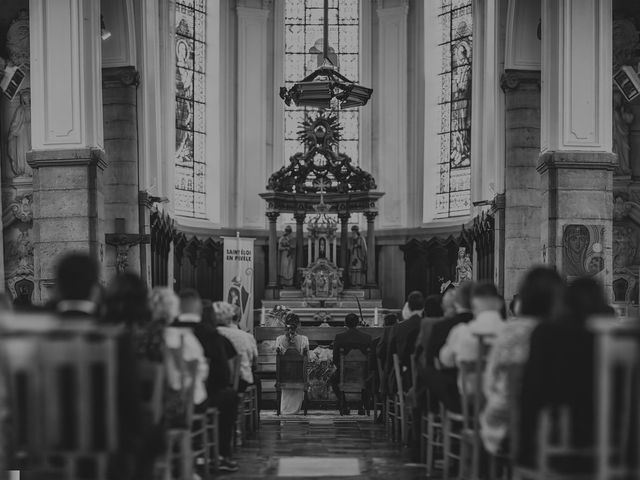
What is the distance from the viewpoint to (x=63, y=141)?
44.3 ft

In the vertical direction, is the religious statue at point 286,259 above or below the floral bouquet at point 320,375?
above

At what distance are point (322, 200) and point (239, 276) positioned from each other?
3.03 meters

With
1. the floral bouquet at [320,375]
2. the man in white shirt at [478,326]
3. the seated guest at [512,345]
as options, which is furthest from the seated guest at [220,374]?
the floral bouquet at [320,375]

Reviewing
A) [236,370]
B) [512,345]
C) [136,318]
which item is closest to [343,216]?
[236,370]

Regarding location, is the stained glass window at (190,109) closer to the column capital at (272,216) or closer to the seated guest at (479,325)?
the column capital at (272,216)

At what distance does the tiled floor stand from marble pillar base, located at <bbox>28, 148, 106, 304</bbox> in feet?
9.80

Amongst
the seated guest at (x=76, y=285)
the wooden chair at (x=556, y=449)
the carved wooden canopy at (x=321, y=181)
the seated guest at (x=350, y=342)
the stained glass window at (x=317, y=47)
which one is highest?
the stained glass window at (x=317, y=47)

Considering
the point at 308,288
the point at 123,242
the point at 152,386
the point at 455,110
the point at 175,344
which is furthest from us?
the point at 455,110

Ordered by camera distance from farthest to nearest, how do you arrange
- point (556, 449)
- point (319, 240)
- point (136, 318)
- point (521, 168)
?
point (319, 240)
point (521, 168)
point (136, 318)
point (556, 449)

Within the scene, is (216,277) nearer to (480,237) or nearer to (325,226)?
(325,226)

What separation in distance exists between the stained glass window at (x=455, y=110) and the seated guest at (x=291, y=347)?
939 cm

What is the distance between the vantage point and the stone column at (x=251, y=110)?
80.1 feet

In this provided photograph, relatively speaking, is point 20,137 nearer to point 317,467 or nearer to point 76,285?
point 317,467

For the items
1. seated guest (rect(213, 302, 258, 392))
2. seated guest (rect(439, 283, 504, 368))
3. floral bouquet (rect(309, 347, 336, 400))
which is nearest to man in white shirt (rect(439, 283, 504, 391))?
seated guest (rect(439, 283, 504, 368))
